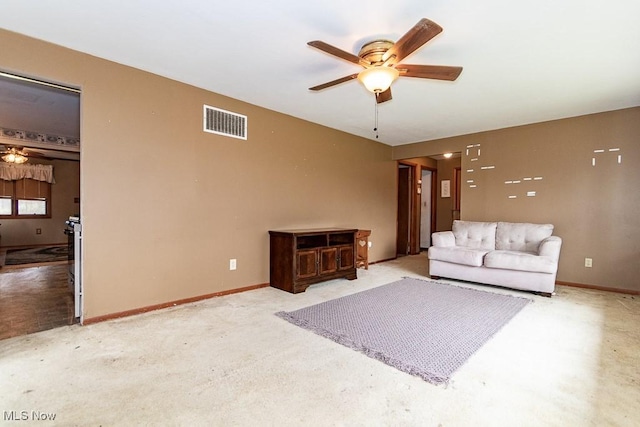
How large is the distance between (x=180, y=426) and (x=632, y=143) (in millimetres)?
5469

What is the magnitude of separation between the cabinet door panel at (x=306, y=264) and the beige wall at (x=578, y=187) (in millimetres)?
2990

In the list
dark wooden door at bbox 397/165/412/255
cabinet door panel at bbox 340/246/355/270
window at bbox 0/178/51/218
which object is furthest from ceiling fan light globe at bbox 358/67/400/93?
window at bbox 0/178/51/218

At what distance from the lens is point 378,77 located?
229 cm

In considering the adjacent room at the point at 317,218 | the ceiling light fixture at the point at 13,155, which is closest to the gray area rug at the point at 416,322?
the adjacent room at the point at 317,218

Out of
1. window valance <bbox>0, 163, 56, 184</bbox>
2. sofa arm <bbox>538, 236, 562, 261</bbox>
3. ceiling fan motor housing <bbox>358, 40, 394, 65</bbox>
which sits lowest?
sofa arm <bbox>538, 236, 562, 261</bbox>

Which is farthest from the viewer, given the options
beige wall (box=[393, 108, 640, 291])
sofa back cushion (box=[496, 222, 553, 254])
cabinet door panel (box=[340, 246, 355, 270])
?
cabinet door panel (box=[340, 246, 355, 270])

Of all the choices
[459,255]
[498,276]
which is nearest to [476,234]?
[459,255]

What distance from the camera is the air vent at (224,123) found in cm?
344

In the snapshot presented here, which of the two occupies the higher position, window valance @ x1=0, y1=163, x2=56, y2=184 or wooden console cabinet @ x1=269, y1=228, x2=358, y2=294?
window valance @ x1=0, y1=163, x2=56, y2=184

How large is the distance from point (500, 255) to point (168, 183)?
13.2 feet

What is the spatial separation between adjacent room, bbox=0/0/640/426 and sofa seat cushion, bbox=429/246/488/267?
0.03m

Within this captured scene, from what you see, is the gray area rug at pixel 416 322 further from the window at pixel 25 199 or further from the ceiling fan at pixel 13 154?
the window at pixel 25 199

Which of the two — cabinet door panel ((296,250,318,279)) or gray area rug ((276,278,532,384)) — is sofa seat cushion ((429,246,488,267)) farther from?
cabinet door panel ((296,250,318,279))

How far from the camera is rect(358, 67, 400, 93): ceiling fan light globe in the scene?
2270 mm
